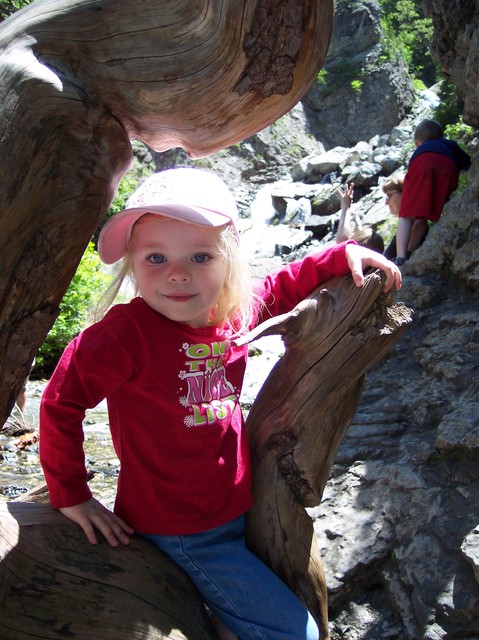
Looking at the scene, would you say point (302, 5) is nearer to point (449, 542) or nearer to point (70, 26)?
point (70, 26)

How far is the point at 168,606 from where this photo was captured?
1.82 metres

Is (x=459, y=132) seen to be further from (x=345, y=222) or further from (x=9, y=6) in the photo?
(x=9, y=6)

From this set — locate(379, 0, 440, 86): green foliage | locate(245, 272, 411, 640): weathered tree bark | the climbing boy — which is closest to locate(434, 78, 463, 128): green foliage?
the climbing boy

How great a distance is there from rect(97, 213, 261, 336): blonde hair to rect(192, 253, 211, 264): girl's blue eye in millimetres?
38

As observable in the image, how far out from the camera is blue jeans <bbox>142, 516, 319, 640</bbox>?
75.4 inches

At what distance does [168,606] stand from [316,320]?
868mm

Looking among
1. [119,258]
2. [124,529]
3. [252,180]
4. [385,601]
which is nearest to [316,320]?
[119,258]

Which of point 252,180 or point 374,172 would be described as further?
point 252,180

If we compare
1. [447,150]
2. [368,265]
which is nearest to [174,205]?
[368,265]

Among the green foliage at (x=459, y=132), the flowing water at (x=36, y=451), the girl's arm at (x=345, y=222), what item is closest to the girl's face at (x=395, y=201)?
the green foliage at (x=459, y=132)

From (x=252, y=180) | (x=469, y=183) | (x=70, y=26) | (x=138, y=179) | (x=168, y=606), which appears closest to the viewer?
(x=70, y=26)

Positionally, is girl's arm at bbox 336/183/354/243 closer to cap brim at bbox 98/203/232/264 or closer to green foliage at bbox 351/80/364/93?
cap brim at bbox 98/203/232/264

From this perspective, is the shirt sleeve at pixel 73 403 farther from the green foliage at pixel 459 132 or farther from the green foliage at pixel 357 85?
the green foliage at pixel 357 85

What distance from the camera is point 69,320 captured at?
306 inches
